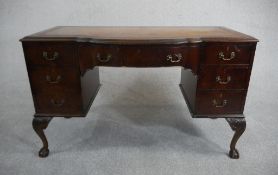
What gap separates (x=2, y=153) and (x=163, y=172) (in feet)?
3.50

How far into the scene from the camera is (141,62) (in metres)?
1.32

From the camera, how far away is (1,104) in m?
2.19

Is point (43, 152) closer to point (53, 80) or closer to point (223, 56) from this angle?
point (53, 80)

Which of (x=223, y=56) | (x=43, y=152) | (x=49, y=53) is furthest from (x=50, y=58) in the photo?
(x=223, y=56)

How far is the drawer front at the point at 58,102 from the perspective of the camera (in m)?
1.42

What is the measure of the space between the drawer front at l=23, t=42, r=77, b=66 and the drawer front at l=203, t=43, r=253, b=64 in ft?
2.49

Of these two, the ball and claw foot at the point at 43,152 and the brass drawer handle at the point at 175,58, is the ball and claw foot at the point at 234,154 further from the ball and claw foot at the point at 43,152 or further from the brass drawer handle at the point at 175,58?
the ball and claw foot at the point at 43,152

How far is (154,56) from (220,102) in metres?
0.50

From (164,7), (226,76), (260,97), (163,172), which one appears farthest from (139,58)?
(260,97)

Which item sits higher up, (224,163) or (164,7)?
(164,7)

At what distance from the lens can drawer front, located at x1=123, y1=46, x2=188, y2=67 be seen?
129 cm

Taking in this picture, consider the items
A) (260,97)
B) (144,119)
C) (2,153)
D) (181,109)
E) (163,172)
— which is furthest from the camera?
(260,97)

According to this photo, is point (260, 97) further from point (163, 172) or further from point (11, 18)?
point (11, 18)

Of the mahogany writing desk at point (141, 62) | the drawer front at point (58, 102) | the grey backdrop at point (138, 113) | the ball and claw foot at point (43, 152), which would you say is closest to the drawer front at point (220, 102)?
the mahogany writing desk at point (141, 62)
